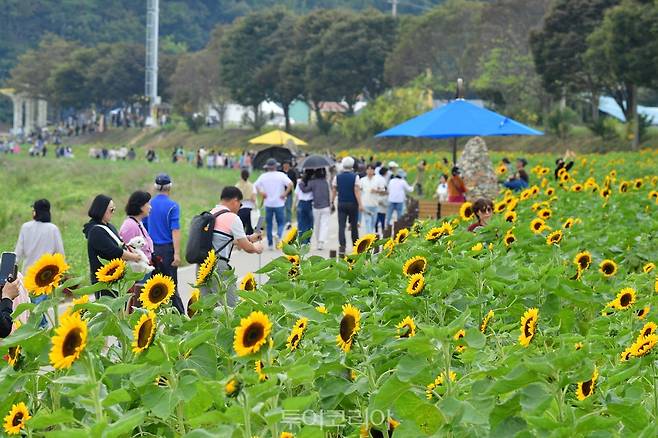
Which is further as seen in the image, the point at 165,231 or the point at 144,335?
the point at 165,231

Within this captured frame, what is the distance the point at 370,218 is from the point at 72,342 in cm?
1607

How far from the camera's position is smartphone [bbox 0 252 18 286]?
22.9 ft

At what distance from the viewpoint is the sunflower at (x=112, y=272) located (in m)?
5.07

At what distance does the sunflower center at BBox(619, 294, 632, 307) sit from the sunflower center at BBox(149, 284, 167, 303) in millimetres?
2362

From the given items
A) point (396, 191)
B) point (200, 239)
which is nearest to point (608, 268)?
point (200, 239)

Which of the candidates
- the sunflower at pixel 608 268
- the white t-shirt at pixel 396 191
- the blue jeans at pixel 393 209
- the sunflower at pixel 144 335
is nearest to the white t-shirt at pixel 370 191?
the white t-shirt at pixel 396 191

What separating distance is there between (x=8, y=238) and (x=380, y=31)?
52.3 m

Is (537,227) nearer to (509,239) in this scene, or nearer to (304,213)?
(509,239)

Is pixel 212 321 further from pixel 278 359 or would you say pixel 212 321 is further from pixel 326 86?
pixel 326 86

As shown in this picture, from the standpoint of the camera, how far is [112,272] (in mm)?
5121

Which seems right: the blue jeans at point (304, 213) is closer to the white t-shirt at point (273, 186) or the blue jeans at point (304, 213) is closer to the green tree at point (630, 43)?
the white t-shirt at point (273, 186)

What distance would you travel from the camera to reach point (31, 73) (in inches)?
4309

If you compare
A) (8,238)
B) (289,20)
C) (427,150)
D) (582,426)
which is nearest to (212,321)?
(582,426)

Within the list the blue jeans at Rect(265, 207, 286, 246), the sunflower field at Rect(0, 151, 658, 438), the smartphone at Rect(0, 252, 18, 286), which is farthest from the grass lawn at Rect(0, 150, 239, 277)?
the sunflower field at Rect(0, 151, 658, 438)
